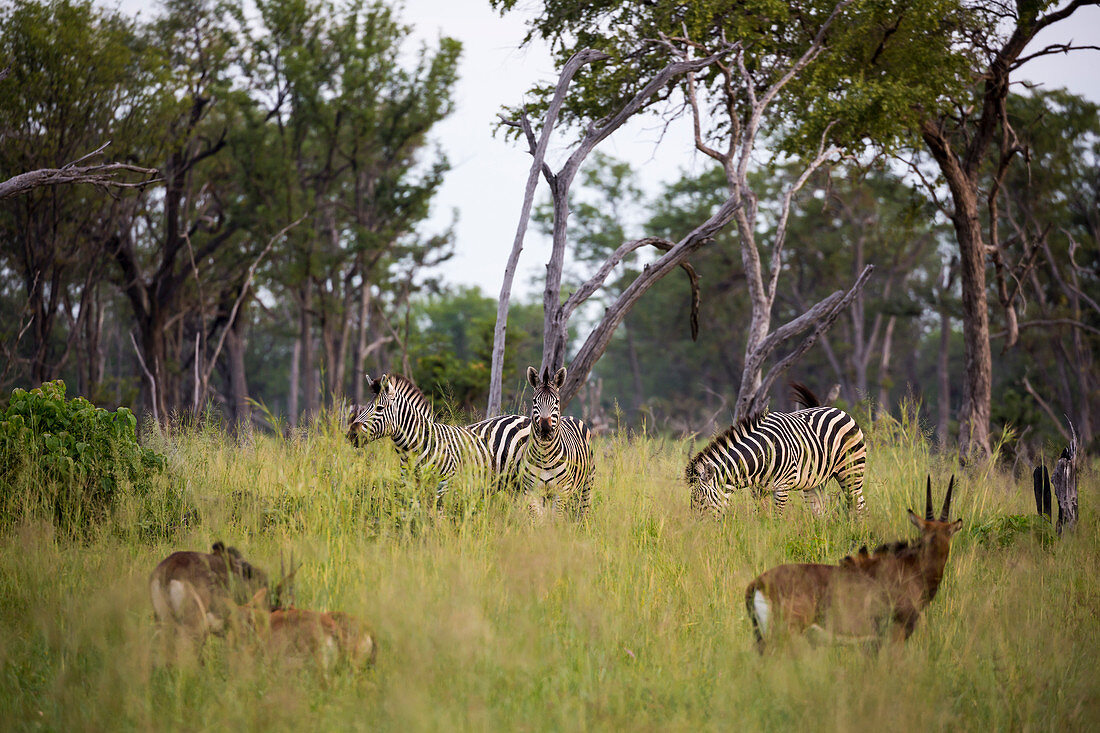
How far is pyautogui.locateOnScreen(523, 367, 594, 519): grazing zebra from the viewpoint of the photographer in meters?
7.24

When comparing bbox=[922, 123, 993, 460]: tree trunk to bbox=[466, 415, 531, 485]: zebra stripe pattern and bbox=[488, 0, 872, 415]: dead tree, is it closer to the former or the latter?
bbox=[488, 0, 872, 415]: dead tree

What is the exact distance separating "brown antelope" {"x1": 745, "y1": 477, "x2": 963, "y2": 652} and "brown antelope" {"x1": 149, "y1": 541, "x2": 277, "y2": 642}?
2.78 m

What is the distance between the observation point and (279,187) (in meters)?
24.7

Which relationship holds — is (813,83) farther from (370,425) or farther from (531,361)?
(531,361)

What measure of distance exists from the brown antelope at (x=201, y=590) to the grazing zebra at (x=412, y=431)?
2.61m

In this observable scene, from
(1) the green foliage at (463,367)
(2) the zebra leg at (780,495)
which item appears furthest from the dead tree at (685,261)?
(2) the zebra leg at (780,495)

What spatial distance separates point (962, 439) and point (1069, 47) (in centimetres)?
659

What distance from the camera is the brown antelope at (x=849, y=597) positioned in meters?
4.50

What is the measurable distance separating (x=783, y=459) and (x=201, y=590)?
17.9 ft

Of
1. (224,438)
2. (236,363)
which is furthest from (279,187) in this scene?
(224,438)

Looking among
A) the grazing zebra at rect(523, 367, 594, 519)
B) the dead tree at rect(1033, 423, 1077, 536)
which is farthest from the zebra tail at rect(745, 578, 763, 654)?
the dead tree at rect(1033, 423, 1077, 536)

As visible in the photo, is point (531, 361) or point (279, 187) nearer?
point (279, 187)

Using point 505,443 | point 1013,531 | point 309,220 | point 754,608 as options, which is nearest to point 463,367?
point 309,220

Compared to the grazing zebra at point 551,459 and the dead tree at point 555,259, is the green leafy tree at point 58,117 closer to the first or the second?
the dead tree at point 555,259
